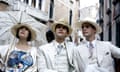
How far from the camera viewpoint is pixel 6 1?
56.5 feet

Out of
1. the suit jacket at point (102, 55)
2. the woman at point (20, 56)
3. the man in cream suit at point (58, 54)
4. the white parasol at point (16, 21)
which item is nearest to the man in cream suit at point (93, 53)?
the suit jacket at point (102, 55)

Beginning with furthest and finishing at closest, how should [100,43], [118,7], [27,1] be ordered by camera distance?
1. [27,1]
2. [118,7]
3. [100,43]

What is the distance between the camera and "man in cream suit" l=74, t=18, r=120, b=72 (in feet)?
11.3

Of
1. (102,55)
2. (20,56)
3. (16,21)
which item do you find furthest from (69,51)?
(16,21)

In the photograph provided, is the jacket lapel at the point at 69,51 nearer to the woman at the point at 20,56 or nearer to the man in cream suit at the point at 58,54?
the man in cream suit at the point at 58,54

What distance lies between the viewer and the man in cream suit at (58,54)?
347cm

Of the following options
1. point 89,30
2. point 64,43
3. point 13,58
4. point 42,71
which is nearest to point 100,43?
point 89,30

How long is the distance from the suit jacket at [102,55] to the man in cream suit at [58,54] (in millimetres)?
100

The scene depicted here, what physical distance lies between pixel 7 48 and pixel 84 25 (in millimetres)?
1023

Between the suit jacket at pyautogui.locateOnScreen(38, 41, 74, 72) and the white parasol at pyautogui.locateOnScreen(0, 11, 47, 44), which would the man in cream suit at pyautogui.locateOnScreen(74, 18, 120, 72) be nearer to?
the suit jacket at pyautogui.locateOnScreen(38, 41, 74, 72)

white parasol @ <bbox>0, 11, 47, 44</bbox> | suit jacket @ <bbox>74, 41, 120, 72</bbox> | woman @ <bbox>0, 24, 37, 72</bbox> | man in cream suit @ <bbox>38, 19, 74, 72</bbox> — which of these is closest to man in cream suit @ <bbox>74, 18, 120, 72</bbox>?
suit jacket @ <bbox>74, 41, 120, 72</bbox>

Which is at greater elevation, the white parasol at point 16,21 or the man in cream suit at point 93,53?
the white parasol at point 16,21

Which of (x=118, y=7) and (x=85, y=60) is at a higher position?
(x=118, y=7)

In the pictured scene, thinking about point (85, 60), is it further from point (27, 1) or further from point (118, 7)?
point (27, 1)
